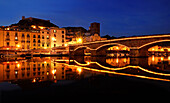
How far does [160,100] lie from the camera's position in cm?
666

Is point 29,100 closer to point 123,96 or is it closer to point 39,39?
point 123,96

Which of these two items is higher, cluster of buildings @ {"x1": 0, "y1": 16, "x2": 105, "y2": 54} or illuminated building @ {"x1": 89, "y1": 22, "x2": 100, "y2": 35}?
illuminated building @ {"x1": 89, "y1": 22, "x2": 100, "y2": 35}

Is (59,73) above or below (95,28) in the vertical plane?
below

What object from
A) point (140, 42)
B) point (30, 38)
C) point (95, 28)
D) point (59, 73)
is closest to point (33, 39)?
point (30, 38)

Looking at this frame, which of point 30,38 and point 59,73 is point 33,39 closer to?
point 30,38

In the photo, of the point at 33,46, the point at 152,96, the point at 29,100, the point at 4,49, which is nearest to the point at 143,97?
the point at 152,96

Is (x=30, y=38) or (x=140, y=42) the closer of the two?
(x=140, y=42)

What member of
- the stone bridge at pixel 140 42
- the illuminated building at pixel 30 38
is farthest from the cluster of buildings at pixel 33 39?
the stone bridge at pixel 140 42

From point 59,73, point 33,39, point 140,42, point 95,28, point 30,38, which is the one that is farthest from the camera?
point 95,28

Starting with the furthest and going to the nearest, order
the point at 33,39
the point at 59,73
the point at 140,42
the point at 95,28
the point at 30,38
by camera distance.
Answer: the point at 95,28
the point at 33,39
the point at 30,38
the point at 140,42
the point at 59,73

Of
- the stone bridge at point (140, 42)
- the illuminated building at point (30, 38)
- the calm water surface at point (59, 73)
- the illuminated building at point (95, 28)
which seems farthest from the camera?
the illuminated building at point (95, 28)

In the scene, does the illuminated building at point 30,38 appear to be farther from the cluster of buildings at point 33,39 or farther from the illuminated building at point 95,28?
the illuminated building at point 95,28

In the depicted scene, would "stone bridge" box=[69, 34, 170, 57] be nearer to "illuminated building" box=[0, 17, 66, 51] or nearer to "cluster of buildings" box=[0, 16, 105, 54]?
"cluster of buildings" box=[0, 16, 105, 54]

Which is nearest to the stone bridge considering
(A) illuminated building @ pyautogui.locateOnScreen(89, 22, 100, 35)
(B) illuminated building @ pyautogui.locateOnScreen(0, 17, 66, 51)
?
(B) illuminated building @ pyautogui.locateOnScreen(0, 17, 66, 51)
